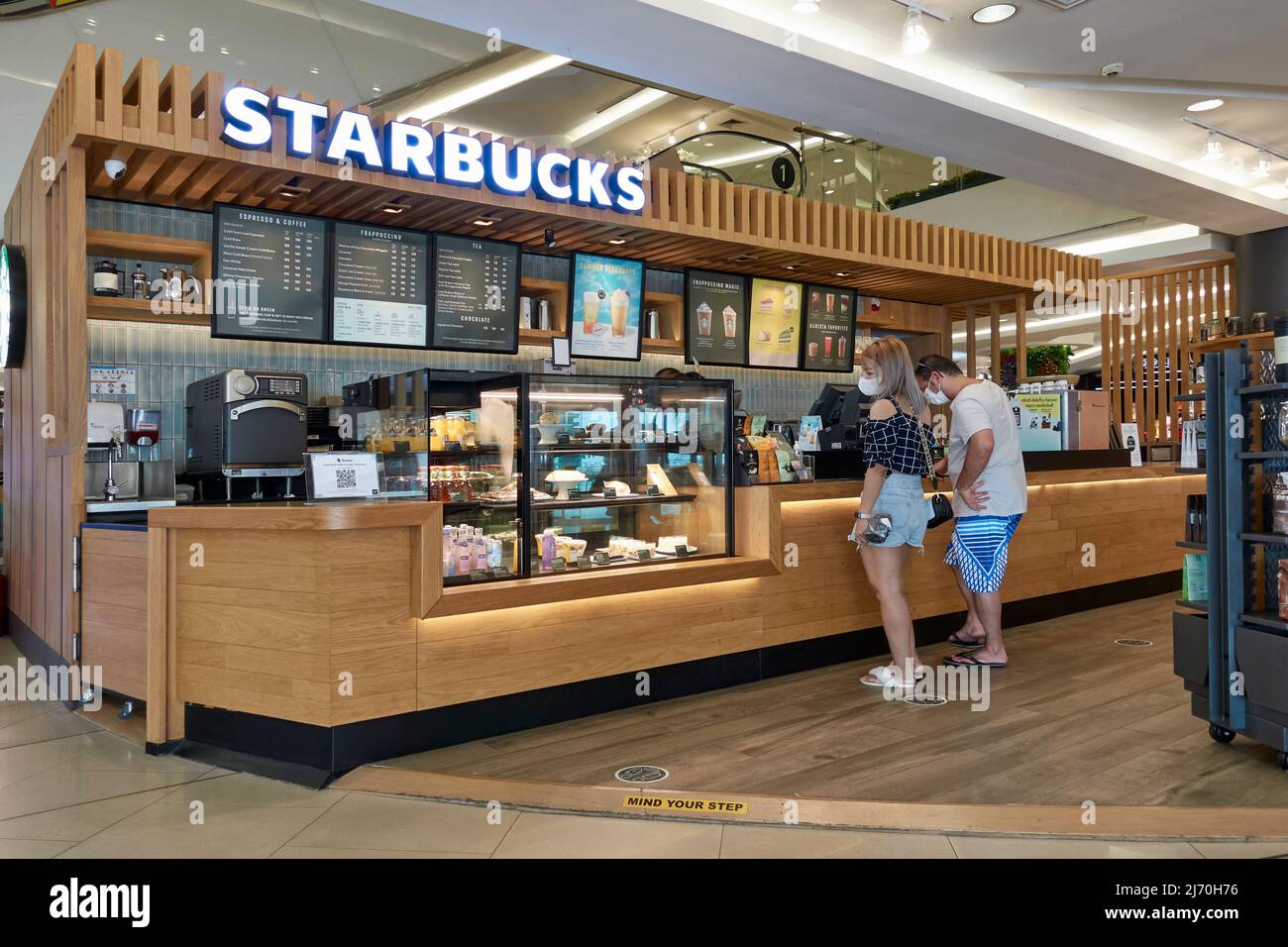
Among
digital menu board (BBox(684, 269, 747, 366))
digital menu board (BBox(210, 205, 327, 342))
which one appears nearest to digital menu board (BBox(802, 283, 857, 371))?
digital menu board (BBox(684, 269, 747, 366))

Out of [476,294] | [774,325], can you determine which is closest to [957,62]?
[774,325]

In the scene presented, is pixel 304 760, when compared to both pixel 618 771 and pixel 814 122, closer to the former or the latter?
pixel 618 771

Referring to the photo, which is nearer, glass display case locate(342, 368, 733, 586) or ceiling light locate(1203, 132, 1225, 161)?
glass display case locate(342, 368, 733, 586)

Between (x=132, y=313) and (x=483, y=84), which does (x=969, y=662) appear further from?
(x=483, y=84)

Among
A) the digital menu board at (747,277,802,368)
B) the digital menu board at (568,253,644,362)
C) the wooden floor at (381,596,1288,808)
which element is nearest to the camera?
the wooden floor at (381,596,1288,808)

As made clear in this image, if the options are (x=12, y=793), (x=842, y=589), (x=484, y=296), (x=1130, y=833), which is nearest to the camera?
(x=1130, y=833)

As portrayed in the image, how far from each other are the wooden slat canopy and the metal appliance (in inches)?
38.3

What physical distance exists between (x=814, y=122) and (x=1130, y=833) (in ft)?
14.4

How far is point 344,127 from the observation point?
Answer: 13.8 feet

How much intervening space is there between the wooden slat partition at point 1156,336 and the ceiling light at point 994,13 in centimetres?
594

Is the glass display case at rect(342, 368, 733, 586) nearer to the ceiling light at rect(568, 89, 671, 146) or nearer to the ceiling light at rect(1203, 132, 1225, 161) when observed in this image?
the ceiling light at rect(1203, 132, 1225, 161)

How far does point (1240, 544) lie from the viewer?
3316mm

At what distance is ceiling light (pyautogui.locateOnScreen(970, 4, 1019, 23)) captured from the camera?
452 cm
